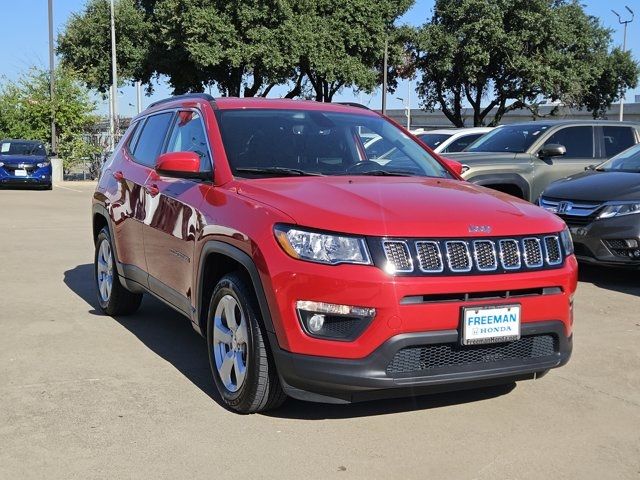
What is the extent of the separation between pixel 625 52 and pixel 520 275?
140ft

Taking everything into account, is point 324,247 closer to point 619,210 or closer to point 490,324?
point 490,324

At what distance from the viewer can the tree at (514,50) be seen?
1443 inches

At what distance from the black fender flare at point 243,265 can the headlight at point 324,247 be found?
241 mm

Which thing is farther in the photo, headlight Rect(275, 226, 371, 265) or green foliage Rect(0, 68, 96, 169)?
green foliage Rect(0, 68, 96, 169)

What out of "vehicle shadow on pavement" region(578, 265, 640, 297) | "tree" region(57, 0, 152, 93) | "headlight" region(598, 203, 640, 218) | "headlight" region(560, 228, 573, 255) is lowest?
"vehicle shadow on pavement" region(578, 265, 640, 297)

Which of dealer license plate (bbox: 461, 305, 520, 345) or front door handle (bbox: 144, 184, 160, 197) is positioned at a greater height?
front door handle (bbox: 144, 184, 160, 197)

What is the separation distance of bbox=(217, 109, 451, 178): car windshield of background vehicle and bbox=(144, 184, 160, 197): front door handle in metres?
0.74

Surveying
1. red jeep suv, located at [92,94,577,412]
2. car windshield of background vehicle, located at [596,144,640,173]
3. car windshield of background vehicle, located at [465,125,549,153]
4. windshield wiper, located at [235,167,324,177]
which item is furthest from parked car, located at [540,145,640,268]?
windshield wiper, located at [235,167,324,177]

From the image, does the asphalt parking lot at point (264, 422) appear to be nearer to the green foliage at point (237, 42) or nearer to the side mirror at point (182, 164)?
the side mirror at point (182, 164)

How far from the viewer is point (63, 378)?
484 centimetres

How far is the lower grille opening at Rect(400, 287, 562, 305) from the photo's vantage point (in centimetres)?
359

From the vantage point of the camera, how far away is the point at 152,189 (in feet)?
17.6

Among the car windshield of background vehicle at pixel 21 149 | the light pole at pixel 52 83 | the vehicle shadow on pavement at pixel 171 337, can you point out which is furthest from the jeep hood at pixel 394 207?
the light pole at pixel 52 83

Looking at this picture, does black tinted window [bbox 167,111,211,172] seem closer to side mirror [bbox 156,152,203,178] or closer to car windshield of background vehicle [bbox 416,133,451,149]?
side mirror [bbox 156,152,203,178]
